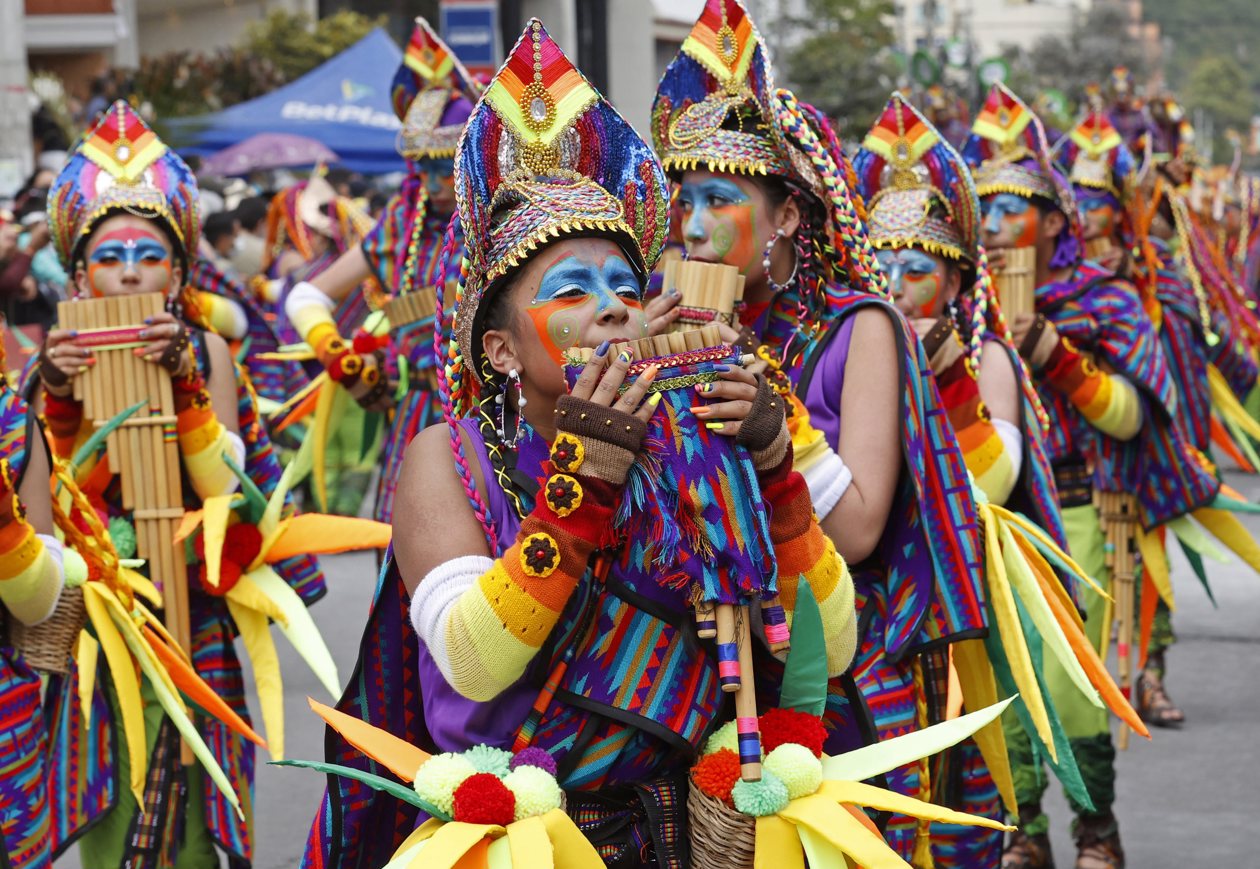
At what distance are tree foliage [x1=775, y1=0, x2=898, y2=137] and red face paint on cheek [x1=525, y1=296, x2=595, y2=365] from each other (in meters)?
31.4

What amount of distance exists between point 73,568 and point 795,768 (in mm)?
2228

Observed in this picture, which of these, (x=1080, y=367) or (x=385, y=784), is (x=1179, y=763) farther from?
(x=385, y=784)

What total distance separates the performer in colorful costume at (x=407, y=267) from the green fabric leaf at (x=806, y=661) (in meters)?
4.64

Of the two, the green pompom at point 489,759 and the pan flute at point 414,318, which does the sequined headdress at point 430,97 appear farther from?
the green pompom at point 489,759

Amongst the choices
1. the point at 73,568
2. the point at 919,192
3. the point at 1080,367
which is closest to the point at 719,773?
the point at 73,568

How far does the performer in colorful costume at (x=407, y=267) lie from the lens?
778 cm

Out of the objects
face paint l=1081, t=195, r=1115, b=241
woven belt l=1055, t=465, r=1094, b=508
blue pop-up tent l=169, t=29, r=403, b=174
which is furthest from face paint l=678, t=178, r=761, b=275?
blue pop-up tent l=169, t=29, r=403, b=174

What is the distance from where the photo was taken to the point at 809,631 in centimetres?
304

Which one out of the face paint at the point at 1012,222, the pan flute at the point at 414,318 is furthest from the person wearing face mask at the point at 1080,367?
the pan flute at the point at 414,318

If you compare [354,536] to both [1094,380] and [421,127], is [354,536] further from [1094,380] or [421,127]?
[421,127]

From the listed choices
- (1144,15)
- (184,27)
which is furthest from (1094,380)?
(1144,15)

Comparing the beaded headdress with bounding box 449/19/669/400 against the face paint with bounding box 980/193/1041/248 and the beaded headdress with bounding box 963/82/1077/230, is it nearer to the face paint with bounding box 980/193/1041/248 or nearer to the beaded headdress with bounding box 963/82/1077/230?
the beaded headdress with bounding box 963/82/1077/230

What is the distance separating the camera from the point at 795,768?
2982 millimetres

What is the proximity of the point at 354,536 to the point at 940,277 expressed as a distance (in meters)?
1.69
